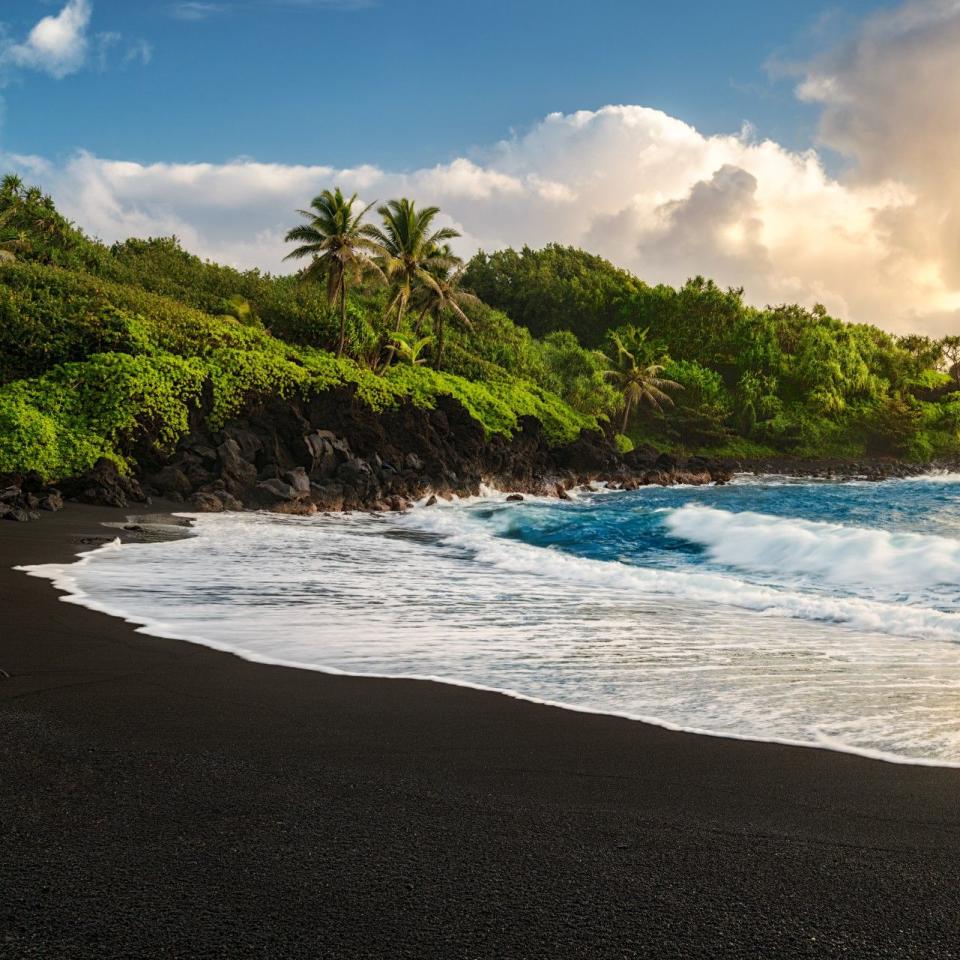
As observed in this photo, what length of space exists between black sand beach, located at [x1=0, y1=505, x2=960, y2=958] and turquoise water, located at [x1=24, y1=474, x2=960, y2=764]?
0.90 meters

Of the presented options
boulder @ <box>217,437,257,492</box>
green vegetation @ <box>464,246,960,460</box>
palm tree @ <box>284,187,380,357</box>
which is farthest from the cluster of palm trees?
green vegetation @ <box>464,246,960,460</box>

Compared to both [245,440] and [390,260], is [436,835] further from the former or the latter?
[390,260]

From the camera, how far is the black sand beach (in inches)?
91.7

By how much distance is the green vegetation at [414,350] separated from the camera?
835 inches

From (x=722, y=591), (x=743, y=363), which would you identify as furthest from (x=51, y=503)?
(x=743, y=363)

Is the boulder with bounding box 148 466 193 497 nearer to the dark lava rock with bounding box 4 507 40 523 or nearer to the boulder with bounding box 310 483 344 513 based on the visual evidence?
the boulder with bounding box 310 483 344 513

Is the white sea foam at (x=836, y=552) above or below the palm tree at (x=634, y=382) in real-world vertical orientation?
below

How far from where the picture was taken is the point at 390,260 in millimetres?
33719

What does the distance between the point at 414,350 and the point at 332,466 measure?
12.1 m

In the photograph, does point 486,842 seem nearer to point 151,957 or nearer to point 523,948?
point 523,948

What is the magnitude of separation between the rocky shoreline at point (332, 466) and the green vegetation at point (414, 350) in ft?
2.14

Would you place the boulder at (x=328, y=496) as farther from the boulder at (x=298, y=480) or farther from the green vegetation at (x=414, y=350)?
the green vegetation at (x=414, y=350)

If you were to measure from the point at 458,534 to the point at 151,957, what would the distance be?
15107 millimetres

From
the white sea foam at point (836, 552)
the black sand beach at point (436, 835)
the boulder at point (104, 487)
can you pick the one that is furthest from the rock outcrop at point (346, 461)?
the black sand beach at point (436, 835)
